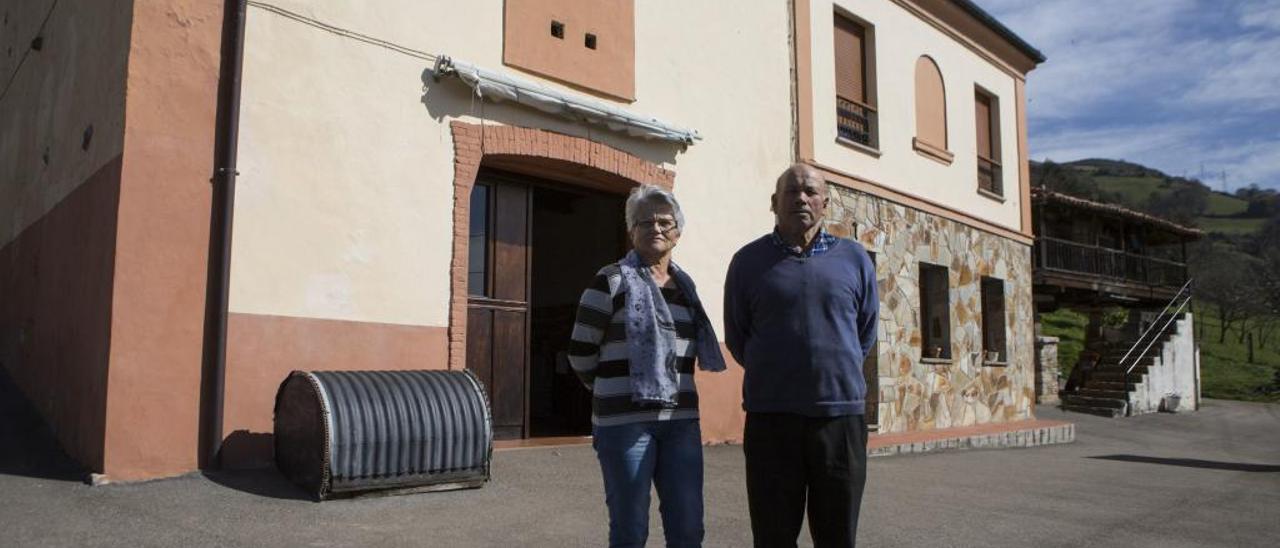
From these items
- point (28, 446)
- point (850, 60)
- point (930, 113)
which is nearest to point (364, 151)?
point (28, 446)

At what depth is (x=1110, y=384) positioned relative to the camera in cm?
2056

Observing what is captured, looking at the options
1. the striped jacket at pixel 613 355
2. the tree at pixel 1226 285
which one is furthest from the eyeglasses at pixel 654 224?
the tree at pixel 1226 285

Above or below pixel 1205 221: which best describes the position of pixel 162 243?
below

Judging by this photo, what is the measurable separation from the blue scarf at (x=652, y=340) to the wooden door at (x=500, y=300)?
4.92 metres

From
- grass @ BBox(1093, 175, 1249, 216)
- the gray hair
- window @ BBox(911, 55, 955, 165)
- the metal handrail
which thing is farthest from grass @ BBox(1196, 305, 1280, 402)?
grass @ BBox(1093, 175, 1249, 216)

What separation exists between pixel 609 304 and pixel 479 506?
9.21 feet

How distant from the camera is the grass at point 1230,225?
88.0m

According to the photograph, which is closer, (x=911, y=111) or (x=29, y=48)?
(x=29, y=48)

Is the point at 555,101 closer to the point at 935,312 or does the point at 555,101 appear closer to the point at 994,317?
the point at 935,312

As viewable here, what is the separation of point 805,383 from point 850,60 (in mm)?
9687

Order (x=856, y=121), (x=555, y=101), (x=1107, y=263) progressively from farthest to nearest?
(x=1107, y=263) < (x=856, y=121) < (x=555, y=101)

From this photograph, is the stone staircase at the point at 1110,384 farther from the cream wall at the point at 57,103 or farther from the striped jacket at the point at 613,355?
the cream wall at the point at 57,103

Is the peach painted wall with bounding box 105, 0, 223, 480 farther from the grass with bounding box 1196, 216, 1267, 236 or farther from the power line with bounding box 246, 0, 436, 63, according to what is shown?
the grass with bounding box 1196, 216, 1267, 236

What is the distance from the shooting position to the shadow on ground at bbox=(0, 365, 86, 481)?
18.9 feet
